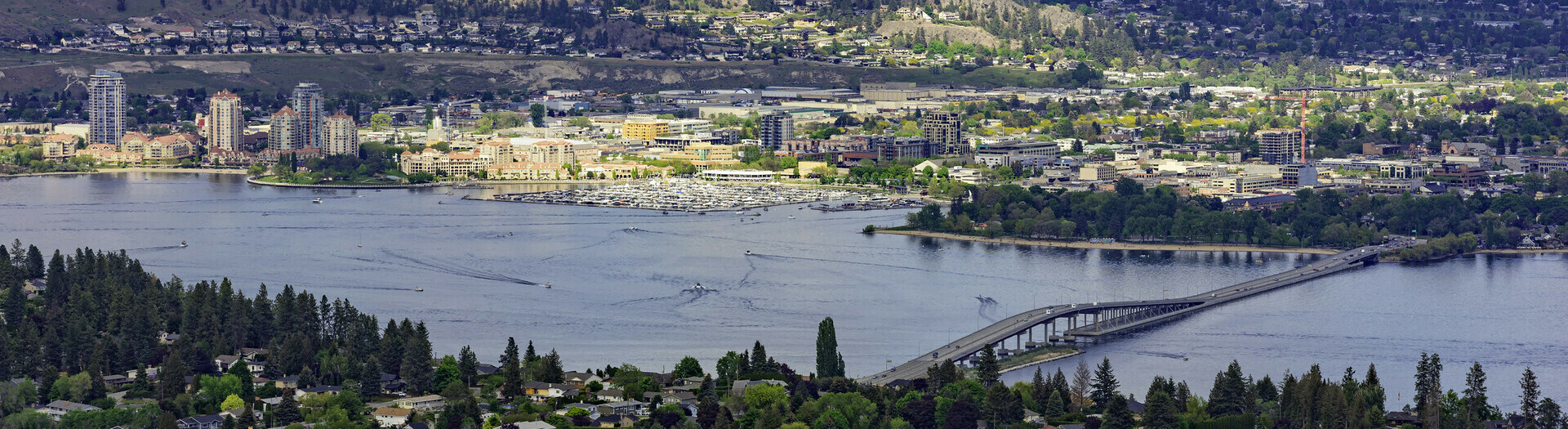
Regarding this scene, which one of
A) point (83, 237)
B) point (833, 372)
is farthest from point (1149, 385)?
point (83, 237)

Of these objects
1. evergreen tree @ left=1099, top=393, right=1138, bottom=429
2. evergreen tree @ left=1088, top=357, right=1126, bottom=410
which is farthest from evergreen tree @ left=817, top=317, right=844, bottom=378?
evergreen tree @ left=1099, top=393, right=1138, bottom=429

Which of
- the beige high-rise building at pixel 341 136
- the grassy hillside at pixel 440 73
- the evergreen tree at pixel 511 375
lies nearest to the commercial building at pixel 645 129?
the beige high-rise building at pixel 341 136

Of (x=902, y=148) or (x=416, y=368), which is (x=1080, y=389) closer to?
(x=416, y=368)

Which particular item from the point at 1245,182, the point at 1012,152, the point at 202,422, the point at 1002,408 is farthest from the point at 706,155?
the point at 202,422

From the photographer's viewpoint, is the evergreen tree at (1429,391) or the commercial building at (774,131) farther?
the commercial building at (774,131)

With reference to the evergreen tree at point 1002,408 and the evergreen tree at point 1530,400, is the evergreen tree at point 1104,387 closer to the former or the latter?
the evergreen tree at point 1002,408
